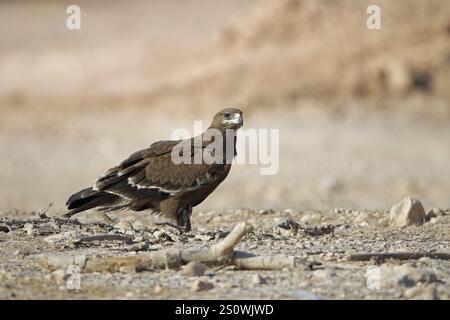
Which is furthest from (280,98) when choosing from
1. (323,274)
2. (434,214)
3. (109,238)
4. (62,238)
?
(323,274)

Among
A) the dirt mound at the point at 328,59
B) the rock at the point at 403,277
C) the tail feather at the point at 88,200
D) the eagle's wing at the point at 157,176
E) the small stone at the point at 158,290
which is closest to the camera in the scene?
the small stone at the point at 158,290

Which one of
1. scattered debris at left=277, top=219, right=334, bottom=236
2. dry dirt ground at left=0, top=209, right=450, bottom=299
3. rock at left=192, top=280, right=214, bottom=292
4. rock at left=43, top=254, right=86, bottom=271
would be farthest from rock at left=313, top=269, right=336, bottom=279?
scattered debris at left=277, top=219, right=334, bottom=236

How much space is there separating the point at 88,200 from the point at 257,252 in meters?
2.39

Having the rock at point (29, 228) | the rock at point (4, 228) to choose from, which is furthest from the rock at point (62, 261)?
the rock at point (4, 228)

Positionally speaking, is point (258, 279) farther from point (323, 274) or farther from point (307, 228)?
point (307, 228)

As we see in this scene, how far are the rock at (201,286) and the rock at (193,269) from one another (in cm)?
32

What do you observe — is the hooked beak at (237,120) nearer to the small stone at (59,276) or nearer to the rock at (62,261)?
the rock at (62,261)

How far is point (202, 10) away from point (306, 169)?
18676mm

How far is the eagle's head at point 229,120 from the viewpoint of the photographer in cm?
1232

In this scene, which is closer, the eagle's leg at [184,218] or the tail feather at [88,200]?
the tail feather at [88,200]

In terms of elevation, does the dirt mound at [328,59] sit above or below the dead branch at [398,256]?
above

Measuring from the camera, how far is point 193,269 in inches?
342

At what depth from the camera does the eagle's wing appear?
11.7 meters
